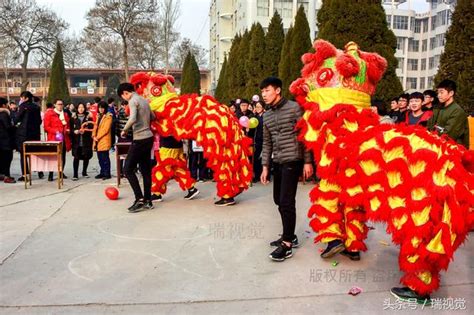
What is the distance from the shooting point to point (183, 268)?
4207 mm

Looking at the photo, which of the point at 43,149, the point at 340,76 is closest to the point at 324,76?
the point at 340,76

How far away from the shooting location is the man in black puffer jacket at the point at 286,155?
4.49 metres

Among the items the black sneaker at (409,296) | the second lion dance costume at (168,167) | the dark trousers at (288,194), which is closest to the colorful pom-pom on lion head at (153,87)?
the second lion dance costume at (168,167)

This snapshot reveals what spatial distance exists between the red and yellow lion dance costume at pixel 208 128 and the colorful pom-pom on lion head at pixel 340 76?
2397 millimetres

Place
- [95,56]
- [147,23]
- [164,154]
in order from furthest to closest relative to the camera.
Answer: [95,56] → [147,23] → [164,154]

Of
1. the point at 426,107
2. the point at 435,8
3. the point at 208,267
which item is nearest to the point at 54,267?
the point at 208,267

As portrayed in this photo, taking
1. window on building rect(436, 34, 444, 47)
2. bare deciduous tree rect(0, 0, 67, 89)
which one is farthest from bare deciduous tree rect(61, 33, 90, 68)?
window on building rect(436, 34, 444, 47)

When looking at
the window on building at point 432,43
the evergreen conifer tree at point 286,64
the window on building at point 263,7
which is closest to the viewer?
the evergreen conifer tree at point 286,64

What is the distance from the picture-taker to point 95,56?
39.8 metres

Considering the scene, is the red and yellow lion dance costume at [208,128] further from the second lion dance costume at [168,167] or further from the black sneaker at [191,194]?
the black sneaker at [191,194]

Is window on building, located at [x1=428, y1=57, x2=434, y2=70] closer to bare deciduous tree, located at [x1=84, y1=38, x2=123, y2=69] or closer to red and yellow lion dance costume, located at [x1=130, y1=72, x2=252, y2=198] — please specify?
→ bare deciduous tree, located at [x1=84, y1=38, x2=123, y2=69]

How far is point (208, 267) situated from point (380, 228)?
2.55m

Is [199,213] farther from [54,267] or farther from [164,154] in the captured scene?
[54,267]

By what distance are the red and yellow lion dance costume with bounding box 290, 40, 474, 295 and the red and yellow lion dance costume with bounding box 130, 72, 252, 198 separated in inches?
89.7
